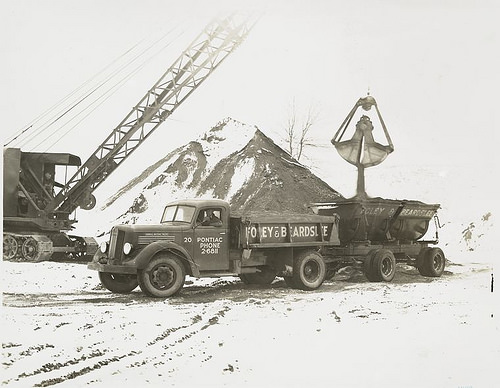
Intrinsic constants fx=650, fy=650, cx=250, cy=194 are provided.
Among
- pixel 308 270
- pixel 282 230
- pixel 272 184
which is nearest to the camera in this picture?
pixel 282 230

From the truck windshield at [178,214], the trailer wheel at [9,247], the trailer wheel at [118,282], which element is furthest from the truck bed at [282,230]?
the trailer wheel at [9,247]

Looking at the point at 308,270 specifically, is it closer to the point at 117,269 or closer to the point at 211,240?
the point at 211,240

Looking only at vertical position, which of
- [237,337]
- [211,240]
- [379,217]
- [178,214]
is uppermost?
[379,217]

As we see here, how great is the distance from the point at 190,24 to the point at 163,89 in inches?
55.1

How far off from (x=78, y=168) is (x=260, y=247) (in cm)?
264

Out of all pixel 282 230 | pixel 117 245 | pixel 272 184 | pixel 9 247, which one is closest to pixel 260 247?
pixel 282 230

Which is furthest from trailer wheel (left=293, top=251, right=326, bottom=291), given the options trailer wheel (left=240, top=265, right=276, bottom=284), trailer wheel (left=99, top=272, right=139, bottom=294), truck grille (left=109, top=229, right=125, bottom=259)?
truck grille (left=109, top=229, right=125, bottom=259)

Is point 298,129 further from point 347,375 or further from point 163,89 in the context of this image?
point 347,375

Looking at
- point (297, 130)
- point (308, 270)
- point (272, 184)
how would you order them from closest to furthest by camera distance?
1. point (297, 130)
2. point (308, 270)
3. point (272, 184)

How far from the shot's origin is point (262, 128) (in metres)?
8.06

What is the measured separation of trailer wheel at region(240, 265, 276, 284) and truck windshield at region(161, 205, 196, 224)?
1.37 meters

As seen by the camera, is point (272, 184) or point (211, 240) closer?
point (211, 240)

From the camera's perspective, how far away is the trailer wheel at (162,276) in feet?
26.3

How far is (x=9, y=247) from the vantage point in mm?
8102
